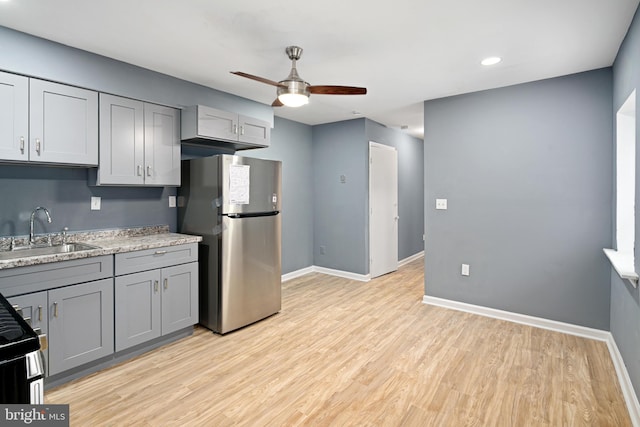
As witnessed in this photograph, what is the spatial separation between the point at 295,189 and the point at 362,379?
3.22 meters

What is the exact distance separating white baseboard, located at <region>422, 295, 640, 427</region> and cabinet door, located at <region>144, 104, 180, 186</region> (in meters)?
3.15

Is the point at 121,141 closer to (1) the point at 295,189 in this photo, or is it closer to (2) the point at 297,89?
(2) the point at 297,89

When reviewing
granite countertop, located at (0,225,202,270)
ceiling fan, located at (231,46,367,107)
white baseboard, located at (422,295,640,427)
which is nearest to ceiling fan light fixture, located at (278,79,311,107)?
ceiling fan, located at (231,46,367,107)

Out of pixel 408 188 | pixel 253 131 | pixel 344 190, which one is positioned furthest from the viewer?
pixel 408 188

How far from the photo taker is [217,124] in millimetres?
3273

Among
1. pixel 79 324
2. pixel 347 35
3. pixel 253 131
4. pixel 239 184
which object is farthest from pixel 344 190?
pixel 79 324

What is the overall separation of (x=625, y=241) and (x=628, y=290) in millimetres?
691

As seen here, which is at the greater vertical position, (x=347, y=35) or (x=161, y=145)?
(x=347, y=35)

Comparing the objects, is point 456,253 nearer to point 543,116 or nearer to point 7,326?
point 543,116

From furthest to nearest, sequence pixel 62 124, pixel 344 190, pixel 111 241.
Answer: pixel 344 190, pixel 111 241, pixel 62 124

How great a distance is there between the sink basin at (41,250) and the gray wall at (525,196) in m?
3.47

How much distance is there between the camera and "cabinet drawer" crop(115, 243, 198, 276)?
8.38 feet

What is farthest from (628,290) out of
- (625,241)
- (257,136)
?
(257,136)

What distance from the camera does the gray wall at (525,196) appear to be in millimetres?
3045
